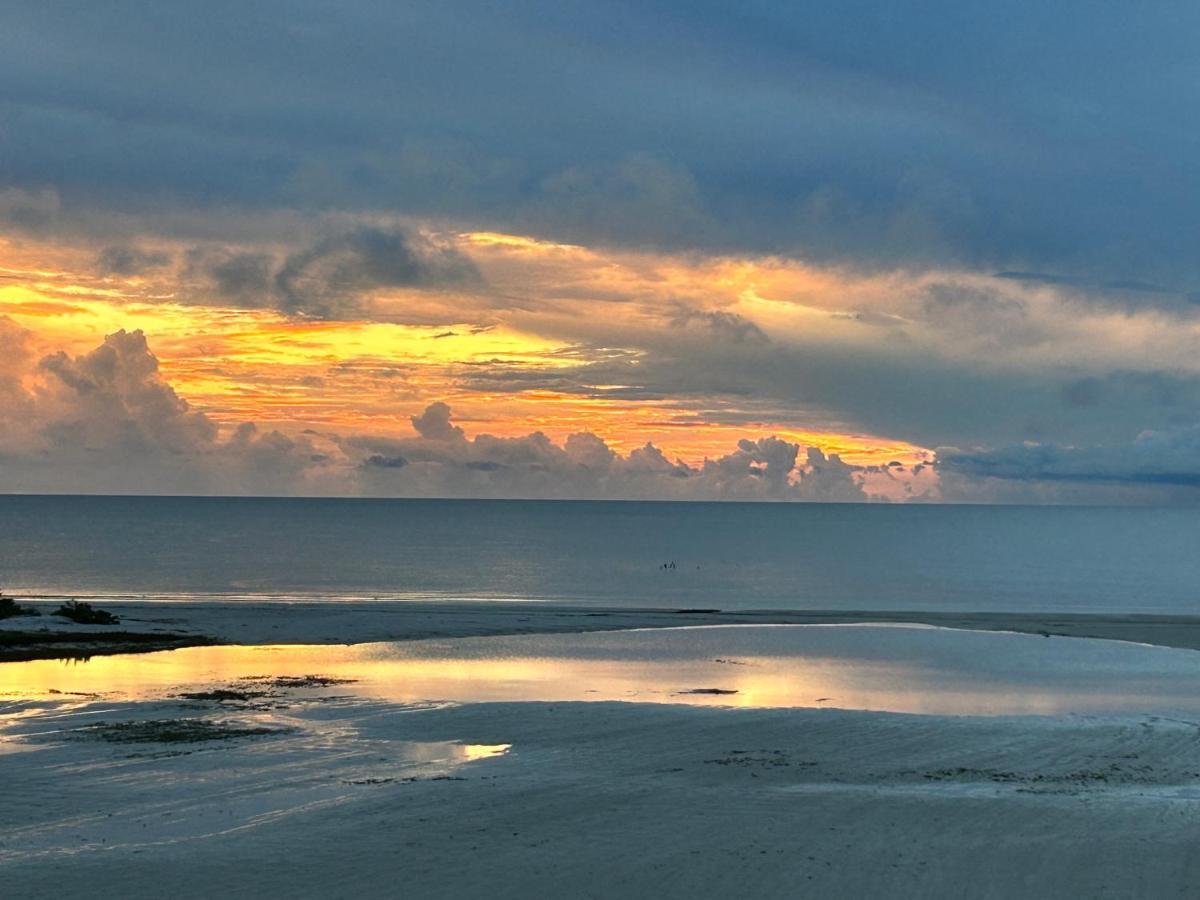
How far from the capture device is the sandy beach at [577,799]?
18.4 m

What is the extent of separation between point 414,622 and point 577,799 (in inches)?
1574

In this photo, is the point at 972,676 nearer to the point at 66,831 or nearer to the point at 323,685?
the point at 323,685

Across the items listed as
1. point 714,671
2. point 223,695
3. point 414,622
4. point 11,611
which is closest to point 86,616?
point 11,611

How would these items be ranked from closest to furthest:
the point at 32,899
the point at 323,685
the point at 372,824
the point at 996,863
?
the point at 32,899 < the point at 996,863 < the point at 372,824 < the point at 323,685

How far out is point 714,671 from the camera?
45219mm

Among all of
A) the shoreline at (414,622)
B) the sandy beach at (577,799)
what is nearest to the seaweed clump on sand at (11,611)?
the shoreline at (414,622)

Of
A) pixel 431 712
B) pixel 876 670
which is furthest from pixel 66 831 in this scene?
pixel 876 670

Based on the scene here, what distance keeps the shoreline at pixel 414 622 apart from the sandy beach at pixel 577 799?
1565 cm

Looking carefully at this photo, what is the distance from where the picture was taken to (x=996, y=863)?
19.4 m

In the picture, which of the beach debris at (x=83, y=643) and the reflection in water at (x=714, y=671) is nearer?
the reflection in water at (x=714, y=671)

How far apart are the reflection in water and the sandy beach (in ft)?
10.8

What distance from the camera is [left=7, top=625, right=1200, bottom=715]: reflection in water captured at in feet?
125

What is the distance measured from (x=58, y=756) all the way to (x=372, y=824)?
30.8 feet

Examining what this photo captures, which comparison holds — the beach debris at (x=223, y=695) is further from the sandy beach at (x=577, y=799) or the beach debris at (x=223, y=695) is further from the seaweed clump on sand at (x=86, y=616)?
the seaweed clump on sand at (x=86, y=616)
